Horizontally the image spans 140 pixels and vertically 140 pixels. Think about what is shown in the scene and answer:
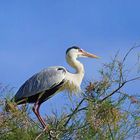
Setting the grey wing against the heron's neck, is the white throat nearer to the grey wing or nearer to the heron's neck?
the heron's neck

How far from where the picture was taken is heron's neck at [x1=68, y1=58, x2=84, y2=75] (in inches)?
356

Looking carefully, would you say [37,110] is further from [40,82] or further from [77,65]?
[77,65]

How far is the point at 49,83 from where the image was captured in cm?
895

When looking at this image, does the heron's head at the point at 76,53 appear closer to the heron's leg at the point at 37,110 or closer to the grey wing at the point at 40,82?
the grey wing at the point at 40,82

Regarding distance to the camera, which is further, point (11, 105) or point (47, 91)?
point (47, 91)

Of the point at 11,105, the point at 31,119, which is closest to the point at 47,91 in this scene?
the point at 31,119

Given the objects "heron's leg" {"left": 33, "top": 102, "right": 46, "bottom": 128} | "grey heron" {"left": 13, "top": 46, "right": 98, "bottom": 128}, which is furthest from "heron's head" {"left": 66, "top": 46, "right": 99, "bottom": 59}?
"heron's leg" {"left": 33, "top": 102, "right": 46, "bottom": 128}

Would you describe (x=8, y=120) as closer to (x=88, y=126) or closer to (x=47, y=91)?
(x=88, y=126)

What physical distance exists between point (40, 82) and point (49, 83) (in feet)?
0.45

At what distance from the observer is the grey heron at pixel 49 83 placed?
28.5 feet

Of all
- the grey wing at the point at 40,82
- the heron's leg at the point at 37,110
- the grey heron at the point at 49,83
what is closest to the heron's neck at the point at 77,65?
the grey heron at the point at 49,83

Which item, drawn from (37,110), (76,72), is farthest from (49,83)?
(37,110)

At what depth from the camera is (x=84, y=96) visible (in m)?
5.92

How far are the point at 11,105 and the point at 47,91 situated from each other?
3.08 m
